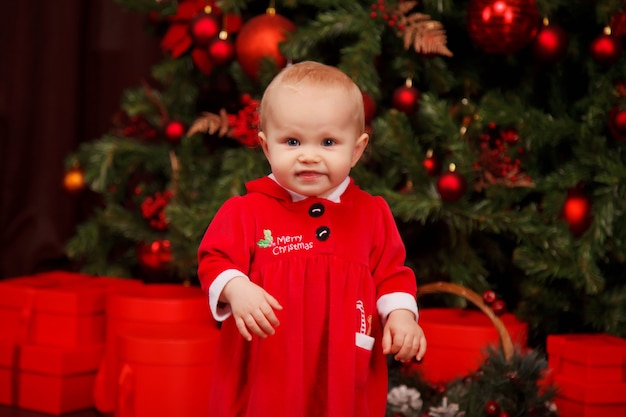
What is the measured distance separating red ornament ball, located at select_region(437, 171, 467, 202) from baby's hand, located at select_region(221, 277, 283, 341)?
0.72 m

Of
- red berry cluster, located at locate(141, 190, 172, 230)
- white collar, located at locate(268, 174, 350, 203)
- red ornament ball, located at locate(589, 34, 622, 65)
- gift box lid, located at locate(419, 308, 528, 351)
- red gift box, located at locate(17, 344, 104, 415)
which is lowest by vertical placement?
red gift box, located at locate(17, 344, 104, 415)

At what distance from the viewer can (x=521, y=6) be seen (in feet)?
5.76

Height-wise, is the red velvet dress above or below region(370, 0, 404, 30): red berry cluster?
below

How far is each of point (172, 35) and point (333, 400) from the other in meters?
1.21

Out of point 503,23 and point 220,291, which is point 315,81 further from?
point 503,23

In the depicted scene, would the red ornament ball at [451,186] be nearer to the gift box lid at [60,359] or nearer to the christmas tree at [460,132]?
the christmas tree at [460,132]

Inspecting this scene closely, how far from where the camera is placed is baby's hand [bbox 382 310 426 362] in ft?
3.79

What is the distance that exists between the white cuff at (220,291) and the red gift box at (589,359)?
2.57 feet

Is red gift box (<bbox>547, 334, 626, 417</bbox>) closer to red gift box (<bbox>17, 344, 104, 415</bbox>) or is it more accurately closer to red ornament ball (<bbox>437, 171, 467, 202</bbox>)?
red ornament ball (<bbox>437, 171, 467, 202</bbox>)

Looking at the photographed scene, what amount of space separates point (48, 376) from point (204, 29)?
2.81 feet

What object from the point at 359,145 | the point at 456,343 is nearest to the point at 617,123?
the point at 456,343

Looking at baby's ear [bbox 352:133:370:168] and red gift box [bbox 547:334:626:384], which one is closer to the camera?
baby's ear [bbox 352:133:370:168]

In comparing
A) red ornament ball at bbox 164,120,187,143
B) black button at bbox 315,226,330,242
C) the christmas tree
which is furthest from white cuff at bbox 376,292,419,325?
red ornament ball at bbox 164,120,187,143

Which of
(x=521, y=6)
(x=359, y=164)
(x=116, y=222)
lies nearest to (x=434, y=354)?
(x=359, y=164)
